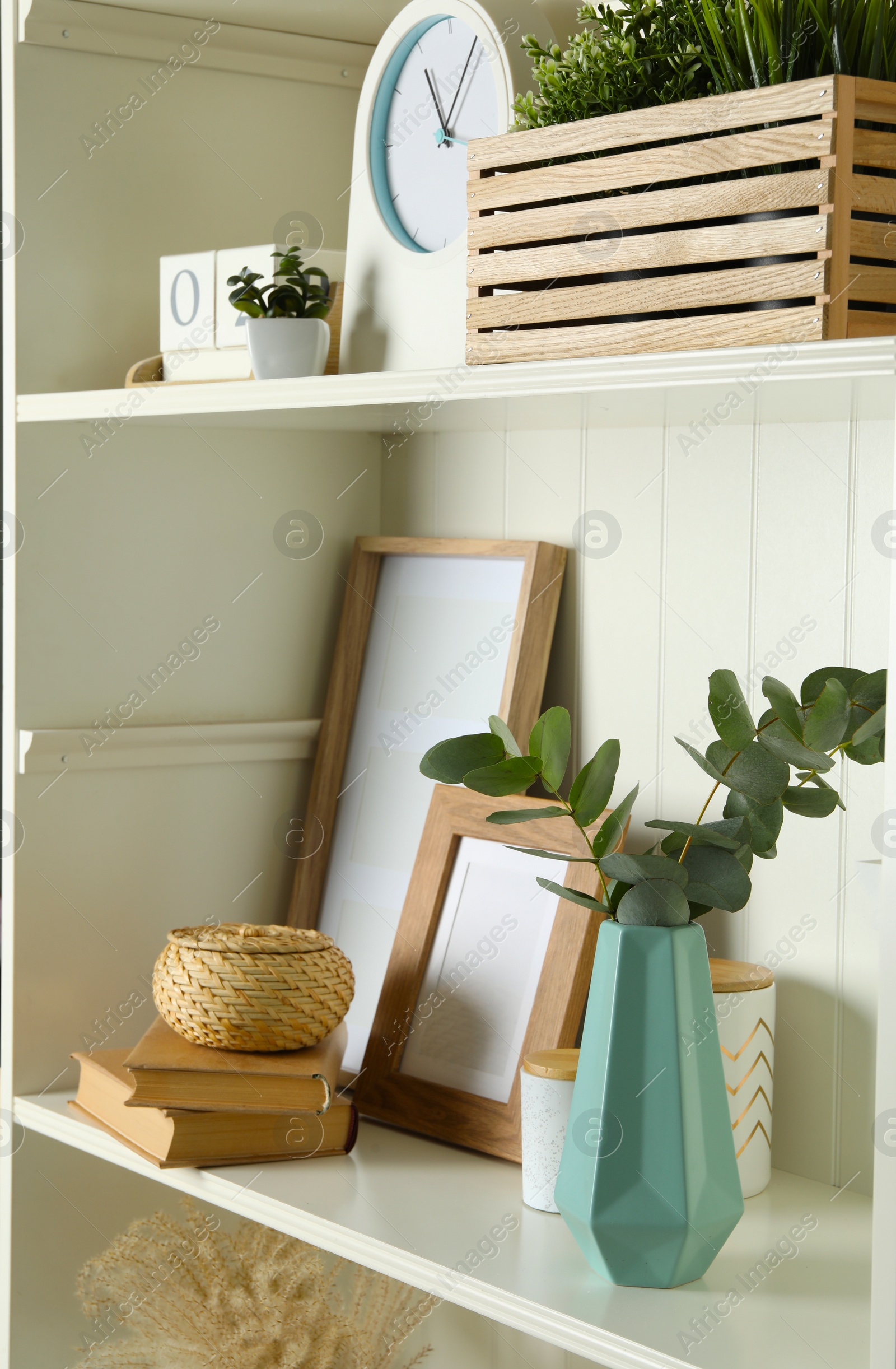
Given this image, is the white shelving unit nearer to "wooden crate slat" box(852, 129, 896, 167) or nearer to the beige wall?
the beige wall

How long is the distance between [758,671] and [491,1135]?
45 cm

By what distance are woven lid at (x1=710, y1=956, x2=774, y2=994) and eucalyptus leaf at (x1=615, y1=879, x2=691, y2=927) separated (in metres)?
0.16

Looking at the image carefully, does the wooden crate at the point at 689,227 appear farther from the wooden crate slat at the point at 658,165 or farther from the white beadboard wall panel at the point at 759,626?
the white beadboard wall panel at the point at 759,626

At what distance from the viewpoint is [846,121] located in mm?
785

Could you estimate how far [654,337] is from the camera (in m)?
0.87

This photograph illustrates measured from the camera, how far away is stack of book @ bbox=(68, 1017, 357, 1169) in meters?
1.15

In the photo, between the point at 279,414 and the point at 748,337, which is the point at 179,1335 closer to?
the point at 279,414

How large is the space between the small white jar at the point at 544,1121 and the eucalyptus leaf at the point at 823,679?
12.9 inches

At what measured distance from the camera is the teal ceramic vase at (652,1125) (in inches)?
35.4

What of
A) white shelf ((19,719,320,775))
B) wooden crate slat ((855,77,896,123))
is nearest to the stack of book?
white shelf ((19,719,320,775))

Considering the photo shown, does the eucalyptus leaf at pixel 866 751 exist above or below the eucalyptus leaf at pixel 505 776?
above

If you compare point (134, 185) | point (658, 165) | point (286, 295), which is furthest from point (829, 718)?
point (134, 185)

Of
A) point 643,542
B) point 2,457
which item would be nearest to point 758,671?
point 643,542

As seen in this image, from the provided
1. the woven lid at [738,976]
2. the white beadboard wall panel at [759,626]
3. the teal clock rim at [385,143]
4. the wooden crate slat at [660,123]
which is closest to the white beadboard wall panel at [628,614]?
the white beadboard wall panel at [759,626]
